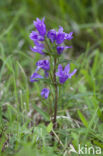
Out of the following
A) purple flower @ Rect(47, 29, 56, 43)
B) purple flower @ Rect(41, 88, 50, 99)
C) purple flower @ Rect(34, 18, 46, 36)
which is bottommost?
purple flower @ Rect(41, 88, 50, 99)

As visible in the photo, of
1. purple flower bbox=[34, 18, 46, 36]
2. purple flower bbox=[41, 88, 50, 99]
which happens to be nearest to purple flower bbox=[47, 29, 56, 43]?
purple flower bbox=[34, 18, 46, 36]

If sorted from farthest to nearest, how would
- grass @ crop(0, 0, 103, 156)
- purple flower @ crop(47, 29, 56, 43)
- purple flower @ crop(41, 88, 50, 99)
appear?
purple flower @ crop(41, 88, 50, 99), grass @ crop(0, 0, 103, 156), purple flower @ crop(47, 29, 56, 43)

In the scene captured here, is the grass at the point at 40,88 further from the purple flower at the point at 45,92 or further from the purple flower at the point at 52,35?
the purple flower at the point at 52,35

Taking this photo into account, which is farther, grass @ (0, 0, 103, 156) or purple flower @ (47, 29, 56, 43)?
grass @ (0, 0, 103, 156)

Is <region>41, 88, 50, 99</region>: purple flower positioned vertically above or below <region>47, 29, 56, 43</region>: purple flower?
below

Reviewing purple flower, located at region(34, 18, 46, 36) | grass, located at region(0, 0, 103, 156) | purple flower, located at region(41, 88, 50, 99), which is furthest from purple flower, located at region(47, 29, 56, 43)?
purple flower, located at region(41, 88, 50, 99)

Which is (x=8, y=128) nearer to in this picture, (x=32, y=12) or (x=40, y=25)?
(x=40, y=25)

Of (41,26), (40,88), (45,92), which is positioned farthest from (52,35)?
(40,88)

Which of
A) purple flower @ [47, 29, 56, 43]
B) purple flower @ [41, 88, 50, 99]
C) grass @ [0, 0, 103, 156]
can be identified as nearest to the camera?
purple flower @ [47, 29, 56, 43]

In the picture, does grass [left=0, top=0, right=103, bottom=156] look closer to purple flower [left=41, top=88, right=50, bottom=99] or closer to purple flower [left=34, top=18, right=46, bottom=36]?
purple flower [left=41, top=88, right=50, bottom=99]

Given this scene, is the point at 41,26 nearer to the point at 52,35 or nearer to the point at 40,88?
the point at 52,35
